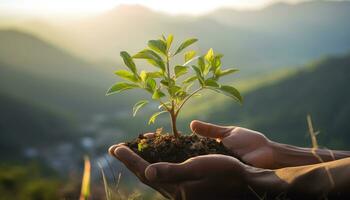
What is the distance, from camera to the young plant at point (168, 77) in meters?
2.28

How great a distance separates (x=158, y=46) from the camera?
2.36 meters

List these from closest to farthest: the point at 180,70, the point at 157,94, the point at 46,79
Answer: the point at 157,94 < the point at 180,70 < the point at 46,79

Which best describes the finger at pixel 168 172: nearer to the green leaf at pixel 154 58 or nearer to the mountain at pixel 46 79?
the green leaf at pixel 154 58

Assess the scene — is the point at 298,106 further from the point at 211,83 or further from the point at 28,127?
the point at 211,83

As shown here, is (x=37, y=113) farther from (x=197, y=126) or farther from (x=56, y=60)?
(x=197, y=126)

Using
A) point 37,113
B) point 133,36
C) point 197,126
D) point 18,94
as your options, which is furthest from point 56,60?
point 197,126

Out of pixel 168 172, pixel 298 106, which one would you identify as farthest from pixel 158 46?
pixel 298 106

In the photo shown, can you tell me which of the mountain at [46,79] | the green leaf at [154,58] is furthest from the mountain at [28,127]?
the green leaf at [154,58]

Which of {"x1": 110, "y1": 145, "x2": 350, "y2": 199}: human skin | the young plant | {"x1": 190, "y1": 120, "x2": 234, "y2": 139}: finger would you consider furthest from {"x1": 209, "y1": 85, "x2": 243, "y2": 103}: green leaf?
{"x1": 110, "y1": 145, "x2": 350, "y2": 199}: human skin

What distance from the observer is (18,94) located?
86375 millimetres

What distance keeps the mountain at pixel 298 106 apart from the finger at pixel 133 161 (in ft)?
213

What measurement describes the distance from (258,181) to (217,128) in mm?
641

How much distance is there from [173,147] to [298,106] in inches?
2984

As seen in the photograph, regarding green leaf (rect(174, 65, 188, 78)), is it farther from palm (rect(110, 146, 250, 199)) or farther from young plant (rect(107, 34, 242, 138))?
palm (rect(110, 146, 250, 199))
